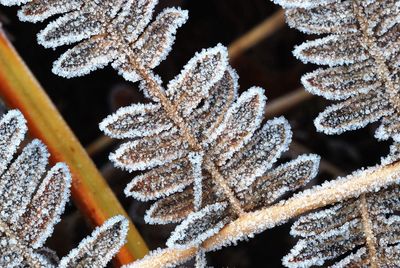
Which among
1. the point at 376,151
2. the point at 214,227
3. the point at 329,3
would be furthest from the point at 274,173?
the point at 376,151

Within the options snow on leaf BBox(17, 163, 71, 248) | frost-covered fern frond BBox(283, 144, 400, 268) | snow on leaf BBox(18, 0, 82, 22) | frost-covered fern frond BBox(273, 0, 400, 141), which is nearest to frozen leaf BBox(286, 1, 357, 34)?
frost-covered fern frond BBox(273, 0, 400, 141)

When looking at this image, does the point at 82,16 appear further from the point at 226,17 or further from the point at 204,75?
the point at 226,17

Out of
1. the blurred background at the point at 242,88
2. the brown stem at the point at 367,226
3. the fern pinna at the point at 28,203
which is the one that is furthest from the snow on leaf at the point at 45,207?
the blurred background at the point at 242,88

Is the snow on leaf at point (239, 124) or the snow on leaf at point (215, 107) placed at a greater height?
the snow on leaf at point (215, 107)

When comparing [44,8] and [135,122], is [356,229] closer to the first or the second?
[135,122]

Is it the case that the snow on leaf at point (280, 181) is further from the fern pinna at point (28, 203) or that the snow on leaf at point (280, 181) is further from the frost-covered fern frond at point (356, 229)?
the fern pinna at point (28, 203)

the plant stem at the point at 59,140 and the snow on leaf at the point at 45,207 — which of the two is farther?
the plant stem at the point at 59,140
